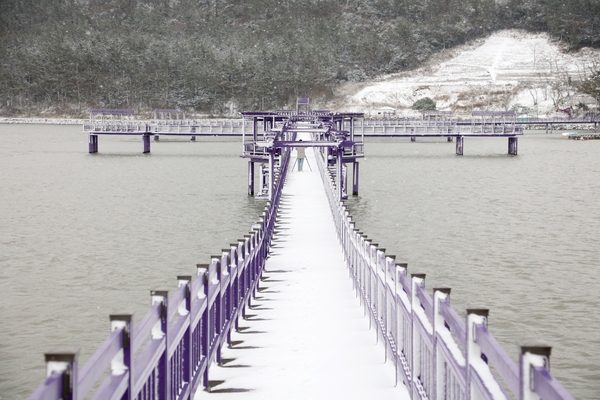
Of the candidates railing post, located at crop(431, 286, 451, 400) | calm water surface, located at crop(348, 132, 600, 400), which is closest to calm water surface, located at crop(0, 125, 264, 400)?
calm water surface, located at crop(348, 132, 600, 400)

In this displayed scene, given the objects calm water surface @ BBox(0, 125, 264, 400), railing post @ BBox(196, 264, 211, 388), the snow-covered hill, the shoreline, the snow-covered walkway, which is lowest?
calm water surface @ BBox(0, 125, 264, 400)

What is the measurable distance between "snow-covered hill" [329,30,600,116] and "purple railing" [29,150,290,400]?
144 metres

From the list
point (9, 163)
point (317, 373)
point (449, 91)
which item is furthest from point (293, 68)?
point (317, 373)

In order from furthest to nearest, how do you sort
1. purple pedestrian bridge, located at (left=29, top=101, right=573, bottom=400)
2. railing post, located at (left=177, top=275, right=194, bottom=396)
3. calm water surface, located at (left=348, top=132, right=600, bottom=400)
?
calm water surface, located at (left=348, top=132, right=600, bottom=400) < railing post, located at (left=177, top=275, right=194, bottom=396) < purple pedestrian bridge, located at (left=29, top=101, right=573, bottom=400)

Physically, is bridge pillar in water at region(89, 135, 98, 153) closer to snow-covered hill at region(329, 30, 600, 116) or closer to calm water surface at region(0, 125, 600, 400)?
calm water surface at region(0, 125, 600, 400)

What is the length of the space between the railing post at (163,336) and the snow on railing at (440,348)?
1.96 m

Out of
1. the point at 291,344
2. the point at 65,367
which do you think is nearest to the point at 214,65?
the point at 291,344

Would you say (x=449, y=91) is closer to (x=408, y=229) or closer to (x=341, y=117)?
(x=341, y=117)

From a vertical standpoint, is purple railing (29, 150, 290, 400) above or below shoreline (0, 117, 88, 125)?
below

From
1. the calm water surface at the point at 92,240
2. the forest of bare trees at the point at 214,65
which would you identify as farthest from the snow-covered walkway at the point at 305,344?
the forest of bare trees at the point at 214,65

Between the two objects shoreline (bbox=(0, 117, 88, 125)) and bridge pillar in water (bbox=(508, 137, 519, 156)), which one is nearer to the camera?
bridge pillar in water (bbox=(508, 137, 519, 156))

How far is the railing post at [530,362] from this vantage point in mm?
3693

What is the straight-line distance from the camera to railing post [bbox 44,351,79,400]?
365cm

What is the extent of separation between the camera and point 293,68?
167625 millimetres
